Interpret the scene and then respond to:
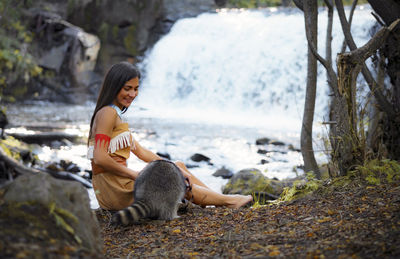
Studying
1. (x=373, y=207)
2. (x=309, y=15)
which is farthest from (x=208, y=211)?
(x=309, y=15)

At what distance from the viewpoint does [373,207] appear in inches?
126

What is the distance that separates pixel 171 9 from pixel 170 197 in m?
18.8

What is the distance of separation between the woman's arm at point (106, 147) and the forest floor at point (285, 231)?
1.52 ft

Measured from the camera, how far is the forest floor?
2.51 m

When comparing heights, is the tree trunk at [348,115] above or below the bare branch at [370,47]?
below

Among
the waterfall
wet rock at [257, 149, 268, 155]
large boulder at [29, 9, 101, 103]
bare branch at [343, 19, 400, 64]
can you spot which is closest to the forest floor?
bare branch at [343, 19, 400, 64]

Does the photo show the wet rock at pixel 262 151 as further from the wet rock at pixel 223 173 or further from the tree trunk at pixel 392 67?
the tree trunk at pixel 392 67

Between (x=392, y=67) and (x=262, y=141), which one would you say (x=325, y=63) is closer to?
(x=392, y=67)

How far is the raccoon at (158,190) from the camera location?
370cm

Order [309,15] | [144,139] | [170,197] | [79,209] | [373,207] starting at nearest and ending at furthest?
[79,209], [373,207], [170,197], [309,15], [144,139]

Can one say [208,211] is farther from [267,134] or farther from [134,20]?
[134,20]

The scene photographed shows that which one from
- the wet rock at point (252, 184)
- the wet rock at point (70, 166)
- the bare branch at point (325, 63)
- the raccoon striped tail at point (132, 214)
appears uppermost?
the bare branch at point (325, 63)

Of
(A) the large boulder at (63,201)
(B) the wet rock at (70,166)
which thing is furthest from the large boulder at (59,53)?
(A) the large boulder at (63,201)

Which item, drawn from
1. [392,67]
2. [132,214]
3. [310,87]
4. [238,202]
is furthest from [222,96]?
[132,214]
